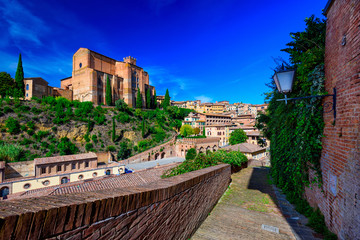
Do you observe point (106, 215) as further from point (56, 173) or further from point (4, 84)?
point (4, 84)

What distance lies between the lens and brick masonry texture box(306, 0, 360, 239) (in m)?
3.10

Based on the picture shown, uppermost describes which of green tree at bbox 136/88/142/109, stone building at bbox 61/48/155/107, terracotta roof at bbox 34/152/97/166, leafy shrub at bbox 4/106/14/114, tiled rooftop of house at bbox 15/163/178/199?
stone building at bbox 61/48/155/107

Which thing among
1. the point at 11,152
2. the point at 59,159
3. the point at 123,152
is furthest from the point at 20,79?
the point at 123,152

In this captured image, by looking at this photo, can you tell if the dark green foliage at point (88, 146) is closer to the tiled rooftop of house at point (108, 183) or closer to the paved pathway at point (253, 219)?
the tiled rooftop of house at point (108, 183)

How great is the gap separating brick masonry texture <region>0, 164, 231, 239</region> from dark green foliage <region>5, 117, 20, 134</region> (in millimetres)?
38895

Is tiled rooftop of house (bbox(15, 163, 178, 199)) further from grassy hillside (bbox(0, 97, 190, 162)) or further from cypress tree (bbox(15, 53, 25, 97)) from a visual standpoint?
cypress tree (bbox(15, 53, 25, 97))

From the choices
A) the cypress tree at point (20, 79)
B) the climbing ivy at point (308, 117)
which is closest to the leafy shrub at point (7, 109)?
the cypress tree at point (20, 79)

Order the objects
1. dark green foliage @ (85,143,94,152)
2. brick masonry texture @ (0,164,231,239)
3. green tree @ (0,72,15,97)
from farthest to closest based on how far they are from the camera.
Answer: green tree @ (0,72,15,97)
dark green foliage @ (85,143,94,152)
brick masonry texture @ (0,164,231,239)

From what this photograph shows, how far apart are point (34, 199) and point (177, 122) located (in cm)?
5521

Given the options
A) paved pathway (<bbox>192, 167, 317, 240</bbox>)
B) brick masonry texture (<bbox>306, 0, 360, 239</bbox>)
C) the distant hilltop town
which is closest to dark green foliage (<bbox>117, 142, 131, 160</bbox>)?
paved pathway (<bbox>192, 167, 317, 240</bbox>)

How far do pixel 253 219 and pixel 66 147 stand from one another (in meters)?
35.6

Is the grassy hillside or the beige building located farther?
the grassy hillside

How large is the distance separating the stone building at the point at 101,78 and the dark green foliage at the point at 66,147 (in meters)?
15.6

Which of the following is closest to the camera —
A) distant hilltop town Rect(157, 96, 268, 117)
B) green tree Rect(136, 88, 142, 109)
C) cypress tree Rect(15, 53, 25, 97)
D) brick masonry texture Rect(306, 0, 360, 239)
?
brick masonry texture Rect(306, 0, 360, 239)
